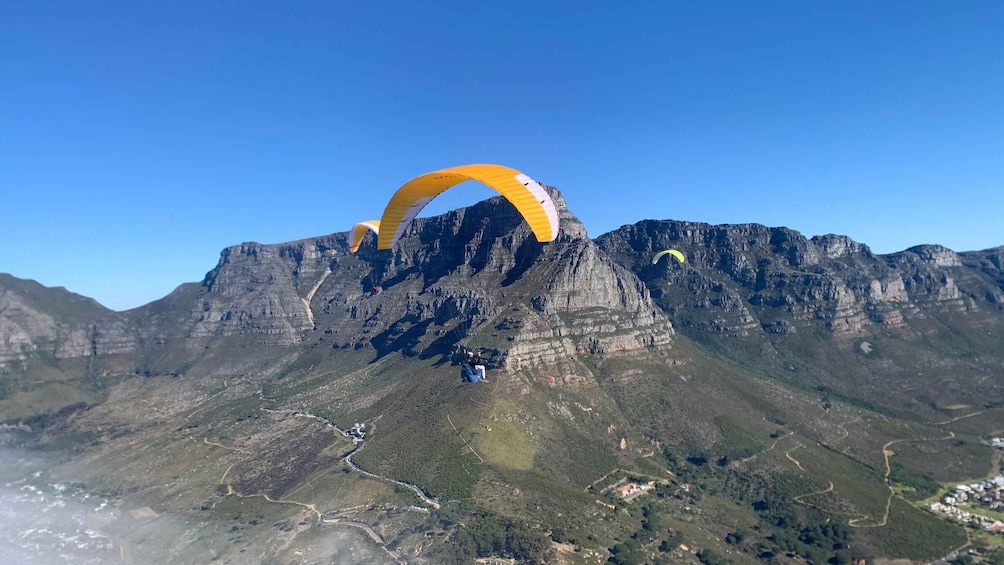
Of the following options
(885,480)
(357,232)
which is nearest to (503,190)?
(357,232)

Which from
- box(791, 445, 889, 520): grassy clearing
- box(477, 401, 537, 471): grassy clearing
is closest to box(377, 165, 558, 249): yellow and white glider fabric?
box(477, 401, 537, 471): grassy clearing

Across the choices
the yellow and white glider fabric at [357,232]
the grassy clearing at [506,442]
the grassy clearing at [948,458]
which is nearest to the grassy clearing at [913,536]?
the grassy clearing at [948,458]

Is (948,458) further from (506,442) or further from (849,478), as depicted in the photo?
(506,442)

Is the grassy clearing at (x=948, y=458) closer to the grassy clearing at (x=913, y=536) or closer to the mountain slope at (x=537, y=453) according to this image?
the mountain slope at (x=537, y=453)

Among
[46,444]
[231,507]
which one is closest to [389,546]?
[231,507]

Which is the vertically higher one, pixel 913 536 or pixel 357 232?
pixel 357 232

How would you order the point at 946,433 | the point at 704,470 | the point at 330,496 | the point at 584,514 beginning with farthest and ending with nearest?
the point at 946,433 < the point at 704,470 < the point at 330,496 < the point at 584,514

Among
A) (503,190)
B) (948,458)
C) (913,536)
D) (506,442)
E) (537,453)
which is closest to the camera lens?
(503,190)

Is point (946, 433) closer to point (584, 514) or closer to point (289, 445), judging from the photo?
point (584, 514)
